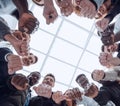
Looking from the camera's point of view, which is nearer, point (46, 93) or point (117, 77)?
point (46, 93)

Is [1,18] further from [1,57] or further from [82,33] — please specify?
[82,33]

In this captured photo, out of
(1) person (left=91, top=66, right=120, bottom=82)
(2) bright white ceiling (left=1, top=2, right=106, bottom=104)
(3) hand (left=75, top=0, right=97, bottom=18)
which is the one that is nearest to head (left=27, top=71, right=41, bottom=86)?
(1) person (left=91, top=66, right=120, bottom=82)

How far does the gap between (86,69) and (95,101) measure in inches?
67.7

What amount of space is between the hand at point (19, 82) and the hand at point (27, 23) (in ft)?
1.08

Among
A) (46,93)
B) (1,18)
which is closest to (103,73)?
(46,93)

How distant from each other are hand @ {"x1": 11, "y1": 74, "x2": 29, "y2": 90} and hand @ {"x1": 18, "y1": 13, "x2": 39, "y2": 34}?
0.33 meters

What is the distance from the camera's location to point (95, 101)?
7.28 ft

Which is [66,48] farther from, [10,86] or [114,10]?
[10,86]

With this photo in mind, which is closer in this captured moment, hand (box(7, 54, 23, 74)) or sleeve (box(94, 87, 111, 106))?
hand (box(7, 54, 23, 74))

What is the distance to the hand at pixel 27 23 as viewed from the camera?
1.79 metres

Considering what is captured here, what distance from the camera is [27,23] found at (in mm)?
1802

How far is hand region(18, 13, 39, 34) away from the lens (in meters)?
1.79

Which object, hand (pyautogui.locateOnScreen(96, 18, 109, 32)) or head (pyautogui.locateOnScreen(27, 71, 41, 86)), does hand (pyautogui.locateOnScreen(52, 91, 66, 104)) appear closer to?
head (pyautogui.locateOnScreen(27, 71, 41, 86))

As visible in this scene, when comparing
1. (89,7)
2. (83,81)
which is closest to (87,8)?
(89,7)
